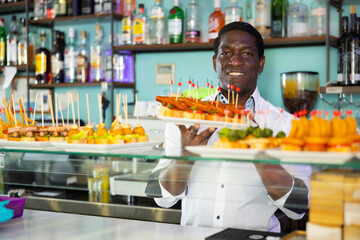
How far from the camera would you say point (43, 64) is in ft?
12.9

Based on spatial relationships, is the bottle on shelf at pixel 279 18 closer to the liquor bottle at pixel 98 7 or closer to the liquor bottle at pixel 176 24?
the liquor bottle at pixel 176 24

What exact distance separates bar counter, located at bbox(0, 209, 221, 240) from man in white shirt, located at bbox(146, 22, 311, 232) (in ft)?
0.42

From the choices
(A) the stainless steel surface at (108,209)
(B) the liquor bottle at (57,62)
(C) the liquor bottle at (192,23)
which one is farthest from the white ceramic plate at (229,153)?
(B) the liquor bottle at (57,62)

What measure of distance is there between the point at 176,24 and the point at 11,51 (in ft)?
4.99

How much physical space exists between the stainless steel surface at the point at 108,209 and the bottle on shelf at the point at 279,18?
1.25m

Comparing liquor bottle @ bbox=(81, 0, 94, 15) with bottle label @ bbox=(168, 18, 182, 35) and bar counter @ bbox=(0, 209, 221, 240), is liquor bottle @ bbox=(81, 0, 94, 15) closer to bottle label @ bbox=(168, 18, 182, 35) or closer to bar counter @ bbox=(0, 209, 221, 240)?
bottle label @ bbox=(168, 18, 182, 35)

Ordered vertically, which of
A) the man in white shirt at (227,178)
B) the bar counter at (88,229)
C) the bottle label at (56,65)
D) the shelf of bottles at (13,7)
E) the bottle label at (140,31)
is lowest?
the bar counter at (88,229)

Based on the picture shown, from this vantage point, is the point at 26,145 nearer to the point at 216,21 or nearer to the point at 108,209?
the point at 108,209

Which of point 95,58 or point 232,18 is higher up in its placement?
point 232,18

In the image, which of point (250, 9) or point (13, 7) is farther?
point (13, 7)

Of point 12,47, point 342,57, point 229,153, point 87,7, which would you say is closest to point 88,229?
point 229,153

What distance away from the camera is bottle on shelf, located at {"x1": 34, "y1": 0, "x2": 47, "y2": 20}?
388 cm

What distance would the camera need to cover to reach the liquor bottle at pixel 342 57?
9.20 ft

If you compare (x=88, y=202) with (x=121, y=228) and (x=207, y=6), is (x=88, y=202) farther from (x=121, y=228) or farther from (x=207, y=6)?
(x=207, y=6)
